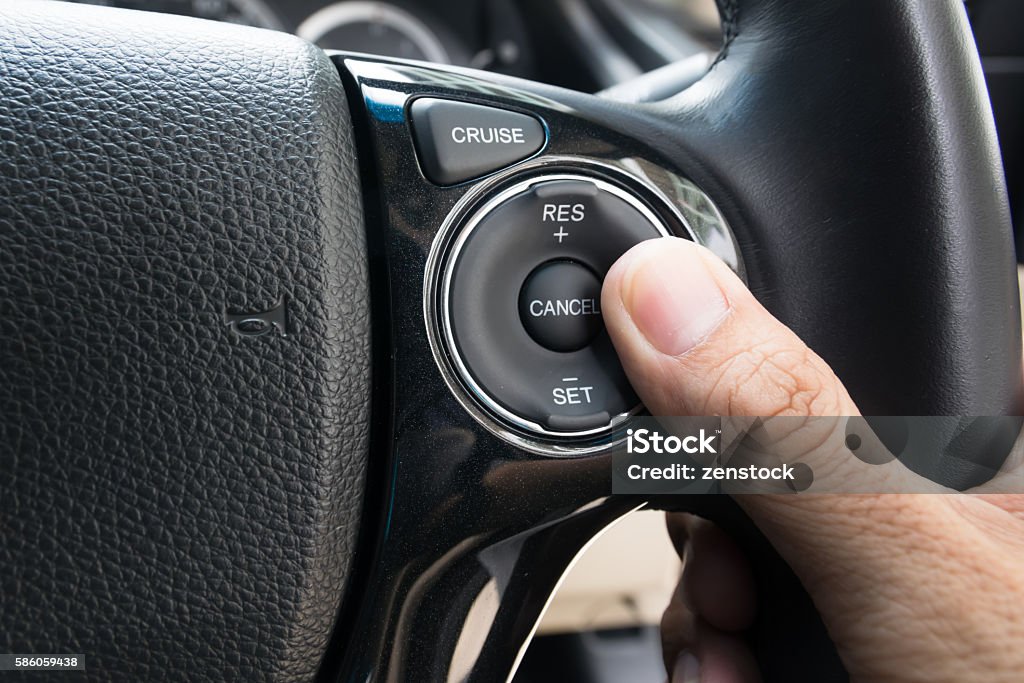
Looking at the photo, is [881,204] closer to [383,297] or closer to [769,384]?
[769,384]

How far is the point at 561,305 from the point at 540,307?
0.05 ft

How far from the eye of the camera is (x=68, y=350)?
0.47 m

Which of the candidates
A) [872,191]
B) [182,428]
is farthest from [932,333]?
[182,428]

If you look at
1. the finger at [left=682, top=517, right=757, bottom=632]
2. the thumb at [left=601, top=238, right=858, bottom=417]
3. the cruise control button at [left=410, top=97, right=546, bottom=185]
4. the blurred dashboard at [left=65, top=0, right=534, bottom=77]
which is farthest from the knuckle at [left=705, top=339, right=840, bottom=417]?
the blurred dashboard at [left=65, top=0, right=534, bottom=77]

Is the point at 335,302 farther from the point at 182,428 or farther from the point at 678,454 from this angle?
the point at 678,454

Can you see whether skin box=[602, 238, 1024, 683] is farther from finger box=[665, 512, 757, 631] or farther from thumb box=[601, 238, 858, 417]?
finger box=[665, 512, 757, 631]

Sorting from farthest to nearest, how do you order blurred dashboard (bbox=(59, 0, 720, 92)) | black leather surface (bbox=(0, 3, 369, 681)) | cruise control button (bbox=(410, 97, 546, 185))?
blurred dashboard (bbox=(59, 0, 720, 92))
cruise control button (bbox=(410, 97, 546, 185))
black leather surface (bbox=(0, 3, 369, 681))

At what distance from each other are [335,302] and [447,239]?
0.09 m

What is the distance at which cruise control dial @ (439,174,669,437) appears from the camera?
568 millimetres

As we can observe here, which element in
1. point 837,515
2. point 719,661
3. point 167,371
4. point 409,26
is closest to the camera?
point 167,371

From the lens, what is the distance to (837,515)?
1.93 ft

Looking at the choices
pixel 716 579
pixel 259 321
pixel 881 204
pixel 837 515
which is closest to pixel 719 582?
pixel 716 579

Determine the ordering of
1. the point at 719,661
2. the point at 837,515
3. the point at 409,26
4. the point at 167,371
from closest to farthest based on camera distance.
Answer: the point at 167,371, the point at 837,515, the point at 719,661, the point at 409,26

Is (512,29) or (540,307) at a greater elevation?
(512,29)
